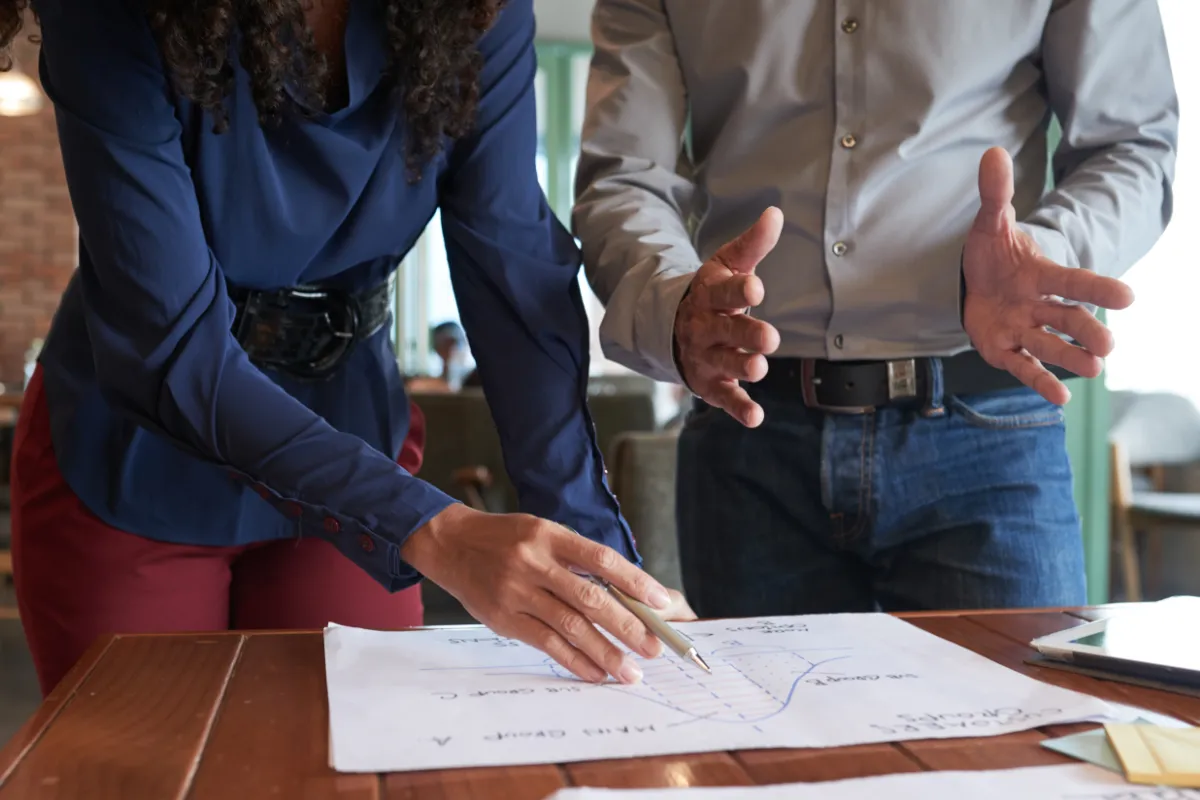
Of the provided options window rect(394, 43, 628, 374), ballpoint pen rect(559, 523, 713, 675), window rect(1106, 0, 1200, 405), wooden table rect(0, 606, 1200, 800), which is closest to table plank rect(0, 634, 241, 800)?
wooden table rect(0, 606, 1200, 800)

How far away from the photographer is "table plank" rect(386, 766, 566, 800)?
1.70 ft

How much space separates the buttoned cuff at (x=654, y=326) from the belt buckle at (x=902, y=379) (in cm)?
22

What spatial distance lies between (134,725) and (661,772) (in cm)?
28

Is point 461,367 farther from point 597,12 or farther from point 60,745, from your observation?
point 60,745

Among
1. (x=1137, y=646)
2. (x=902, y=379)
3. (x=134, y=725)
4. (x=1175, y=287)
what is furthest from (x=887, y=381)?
(x=1175, y=287)

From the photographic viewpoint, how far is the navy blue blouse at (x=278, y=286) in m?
0.83

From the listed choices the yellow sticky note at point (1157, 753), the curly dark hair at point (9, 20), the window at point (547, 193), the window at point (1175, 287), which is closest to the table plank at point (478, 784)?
the yellow sticky note at point (1157, 753)

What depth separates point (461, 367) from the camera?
7598mm

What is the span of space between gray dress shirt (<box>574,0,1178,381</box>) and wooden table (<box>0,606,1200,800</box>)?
20.3 inches

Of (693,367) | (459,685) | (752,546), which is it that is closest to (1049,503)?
(752,546)

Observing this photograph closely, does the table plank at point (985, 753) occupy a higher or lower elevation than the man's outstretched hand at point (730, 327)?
lower

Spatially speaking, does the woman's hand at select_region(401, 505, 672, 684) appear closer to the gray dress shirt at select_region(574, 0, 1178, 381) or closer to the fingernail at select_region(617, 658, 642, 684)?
the fingernail at select_region(617, 658, 642, 684)

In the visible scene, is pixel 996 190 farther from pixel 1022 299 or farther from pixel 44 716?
pixel 44 716

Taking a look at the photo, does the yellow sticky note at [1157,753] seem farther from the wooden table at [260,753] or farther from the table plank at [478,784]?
the table plank at [478,784]
